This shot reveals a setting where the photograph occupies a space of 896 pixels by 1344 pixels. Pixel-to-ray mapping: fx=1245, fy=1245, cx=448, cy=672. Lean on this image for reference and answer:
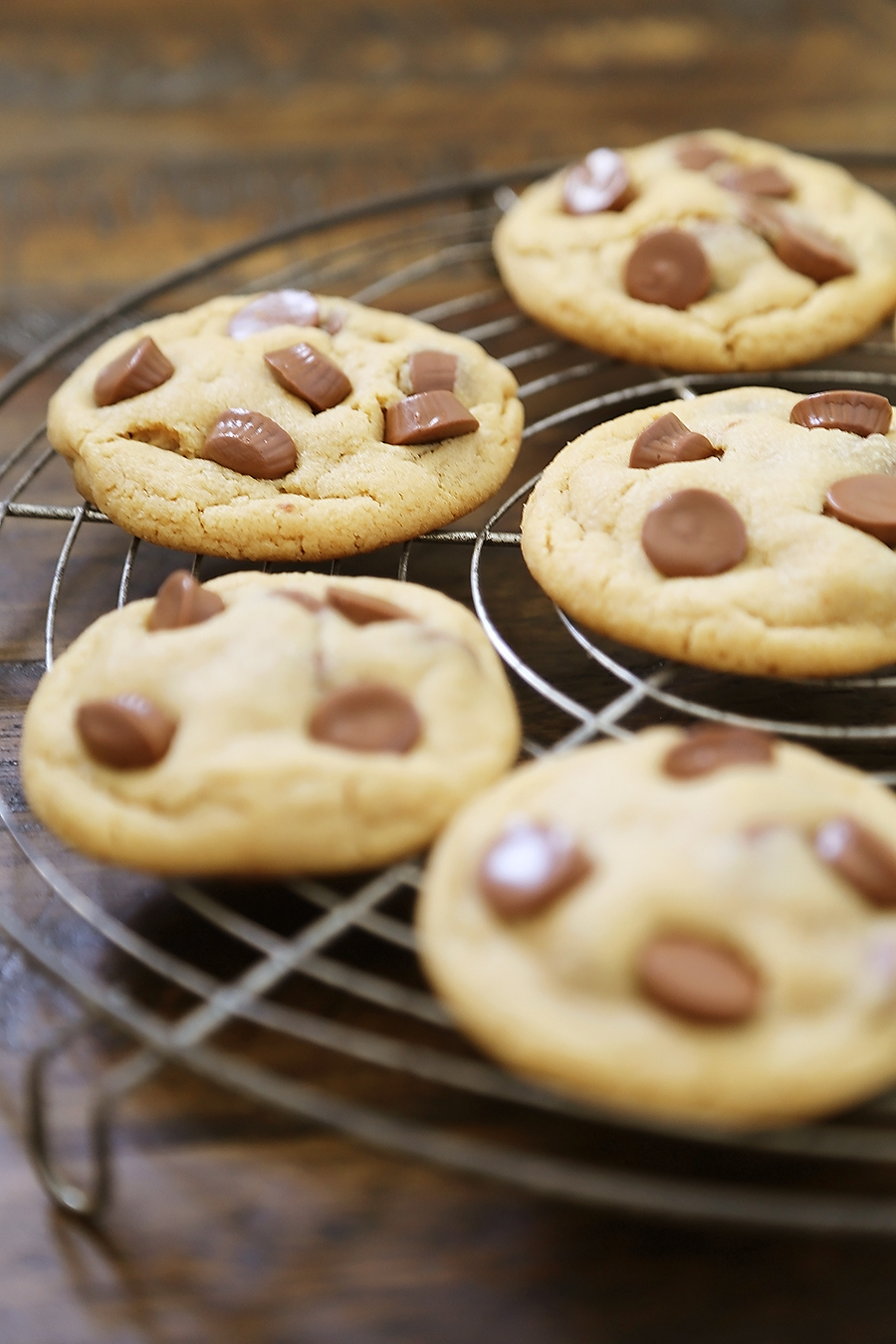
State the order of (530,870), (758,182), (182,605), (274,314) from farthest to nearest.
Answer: (758,182) < (274,314) < (182,605) < (530,870)

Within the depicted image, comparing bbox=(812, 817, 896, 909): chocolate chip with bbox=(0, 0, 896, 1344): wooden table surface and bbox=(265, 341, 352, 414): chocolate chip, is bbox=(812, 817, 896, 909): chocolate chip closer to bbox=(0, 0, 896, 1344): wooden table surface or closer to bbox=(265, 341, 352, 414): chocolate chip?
bbox=(0, 0, 896, 1344): wooden table surface

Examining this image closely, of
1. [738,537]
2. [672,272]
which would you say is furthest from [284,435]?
[672,272]

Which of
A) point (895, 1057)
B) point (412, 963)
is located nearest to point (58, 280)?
point (412, 963)

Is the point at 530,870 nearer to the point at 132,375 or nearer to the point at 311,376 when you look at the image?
the point at 311,376

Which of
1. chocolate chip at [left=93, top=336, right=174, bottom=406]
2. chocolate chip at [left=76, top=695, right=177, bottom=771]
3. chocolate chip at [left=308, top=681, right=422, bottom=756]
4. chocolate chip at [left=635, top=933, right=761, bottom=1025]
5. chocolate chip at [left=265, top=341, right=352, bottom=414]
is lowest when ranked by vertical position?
chocolate chip at [left=635, top=933, right=761, bottom=1025]

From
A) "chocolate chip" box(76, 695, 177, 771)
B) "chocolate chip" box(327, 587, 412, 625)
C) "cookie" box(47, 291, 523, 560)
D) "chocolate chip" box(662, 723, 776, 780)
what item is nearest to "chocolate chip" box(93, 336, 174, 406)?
"cookie" box(47, 291, 523, 560)

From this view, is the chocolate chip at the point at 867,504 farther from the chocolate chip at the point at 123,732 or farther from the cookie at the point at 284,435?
the chocolate chip at the point at 123,732
